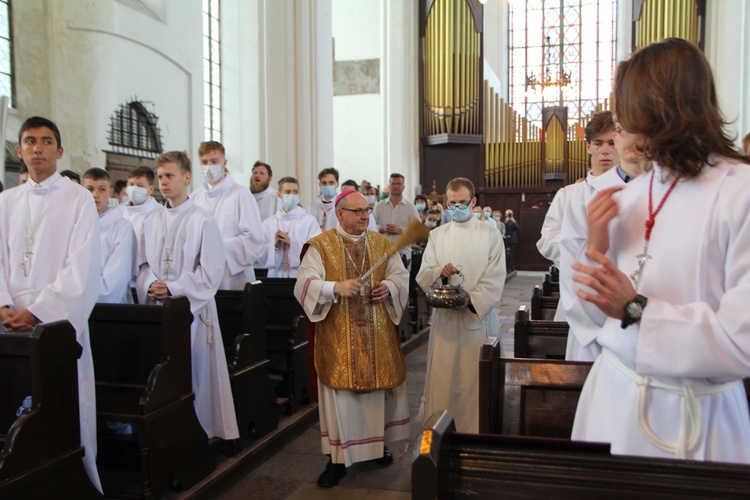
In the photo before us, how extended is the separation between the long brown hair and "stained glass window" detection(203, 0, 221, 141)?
8912 millimetres

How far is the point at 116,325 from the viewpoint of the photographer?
12.3ft

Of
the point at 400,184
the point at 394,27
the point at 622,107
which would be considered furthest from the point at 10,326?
the point at 394,27

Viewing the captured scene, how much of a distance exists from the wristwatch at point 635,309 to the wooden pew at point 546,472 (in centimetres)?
30

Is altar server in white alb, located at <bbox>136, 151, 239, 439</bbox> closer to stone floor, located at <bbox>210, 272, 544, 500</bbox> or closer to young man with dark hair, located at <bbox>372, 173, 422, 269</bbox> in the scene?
stone floor, located at <bbox>210, 272, 544, 500</bbox>

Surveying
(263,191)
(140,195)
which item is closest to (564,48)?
(263,191)

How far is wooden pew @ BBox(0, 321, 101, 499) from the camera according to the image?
106 inches

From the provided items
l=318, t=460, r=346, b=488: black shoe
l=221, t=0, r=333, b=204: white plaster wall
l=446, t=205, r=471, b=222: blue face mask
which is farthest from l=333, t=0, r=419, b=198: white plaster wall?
l=318, t=460, r=346, b=488: black shoe

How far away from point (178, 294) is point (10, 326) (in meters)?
0.95

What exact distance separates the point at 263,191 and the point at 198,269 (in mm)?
3482

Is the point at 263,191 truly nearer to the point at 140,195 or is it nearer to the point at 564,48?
the point at 140,195

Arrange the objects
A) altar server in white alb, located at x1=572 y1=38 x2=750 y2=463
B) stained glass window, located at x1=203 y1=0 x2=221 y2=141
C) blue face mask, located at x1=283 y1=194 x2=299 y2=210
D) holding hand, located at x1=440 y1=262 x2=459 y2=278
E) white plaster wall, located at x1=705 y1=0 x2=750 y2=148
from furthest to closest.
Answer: white plaster wall, located at x1=705 y1=0 x2=750 y2=148 → stained glass window, located at x1=203 y1=0 x2=221 y2=141 → blue face mask, located at x1=283 y1=194 x2=299 y2=210 → holding hand, located at x1=440 y1=262 x2=459 y2=278 → altar server in white alb, located at x1=572 y1=38 x2=750 y2=463

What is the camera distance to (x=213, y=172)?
530 cm

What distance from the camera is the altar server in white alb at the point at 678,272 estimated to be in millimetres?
1448

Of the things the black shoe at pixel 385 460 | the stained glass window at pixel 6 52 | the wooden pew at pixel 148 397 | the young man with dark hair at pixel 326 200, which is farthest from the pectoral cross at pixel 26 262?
the young man with dark hair at pixel 326 200
